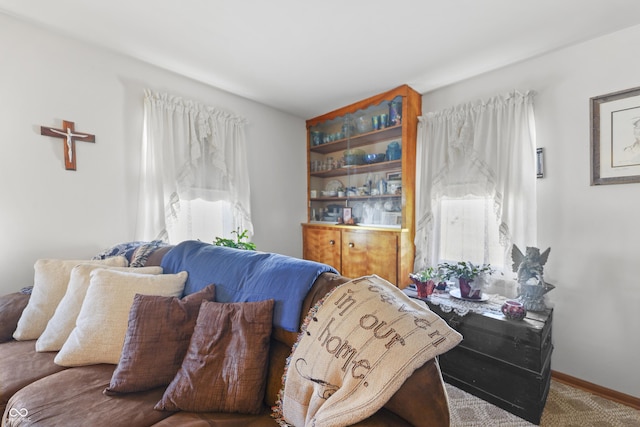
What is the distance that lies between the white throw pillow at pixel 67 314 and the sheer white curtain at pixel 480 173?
2.52 metres

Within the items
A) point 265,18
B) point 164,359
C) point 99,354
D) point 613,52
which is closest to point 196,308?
point 164,359

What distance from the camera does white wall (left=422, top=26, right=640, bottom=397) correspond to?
1.78 meters

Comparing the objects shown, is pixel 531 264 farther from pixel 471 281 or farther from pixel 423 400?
pixel 423 400

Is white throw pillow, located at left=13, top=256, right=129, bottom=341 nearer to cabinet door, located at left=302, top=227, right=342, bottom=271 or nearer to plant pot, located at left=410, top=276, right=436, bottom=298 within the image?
cabinet door, located at left=302, top=227, right=342, bottom=271

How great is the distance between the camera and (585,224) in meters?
1.92

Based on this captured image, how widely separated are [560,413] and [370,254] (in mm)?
1672

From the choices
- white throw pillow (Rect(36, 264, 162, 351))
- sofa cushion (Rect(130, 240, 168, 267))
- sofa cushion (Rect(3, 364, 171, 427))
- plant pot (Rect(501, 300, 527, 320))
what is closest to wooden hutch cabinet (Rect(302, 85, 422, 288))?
plant pot (Rect(501, 300, 527, 320))

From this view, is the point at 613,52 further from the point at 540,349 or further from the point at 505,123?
the point at 540,349

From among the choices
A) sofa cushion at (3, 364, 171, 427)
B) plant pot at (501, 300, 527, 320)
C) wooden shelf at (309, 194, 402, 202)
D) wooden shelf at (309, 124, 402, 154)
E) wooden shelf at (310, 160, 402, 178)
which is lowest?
sofa cushion at (3, 364, 171, 427)

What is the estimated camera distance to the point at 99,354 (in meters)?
1.28

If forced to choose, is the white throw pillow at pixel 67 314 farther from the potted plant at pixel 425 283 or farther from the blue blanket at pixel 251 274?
the potted plant at pixel 425 283

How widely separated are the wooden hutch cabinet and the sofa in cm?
155

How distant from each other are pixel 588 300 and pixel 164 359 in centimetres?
268

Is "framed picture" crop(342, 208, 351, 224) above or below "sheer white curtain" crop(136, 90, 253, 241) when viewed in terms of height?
below
